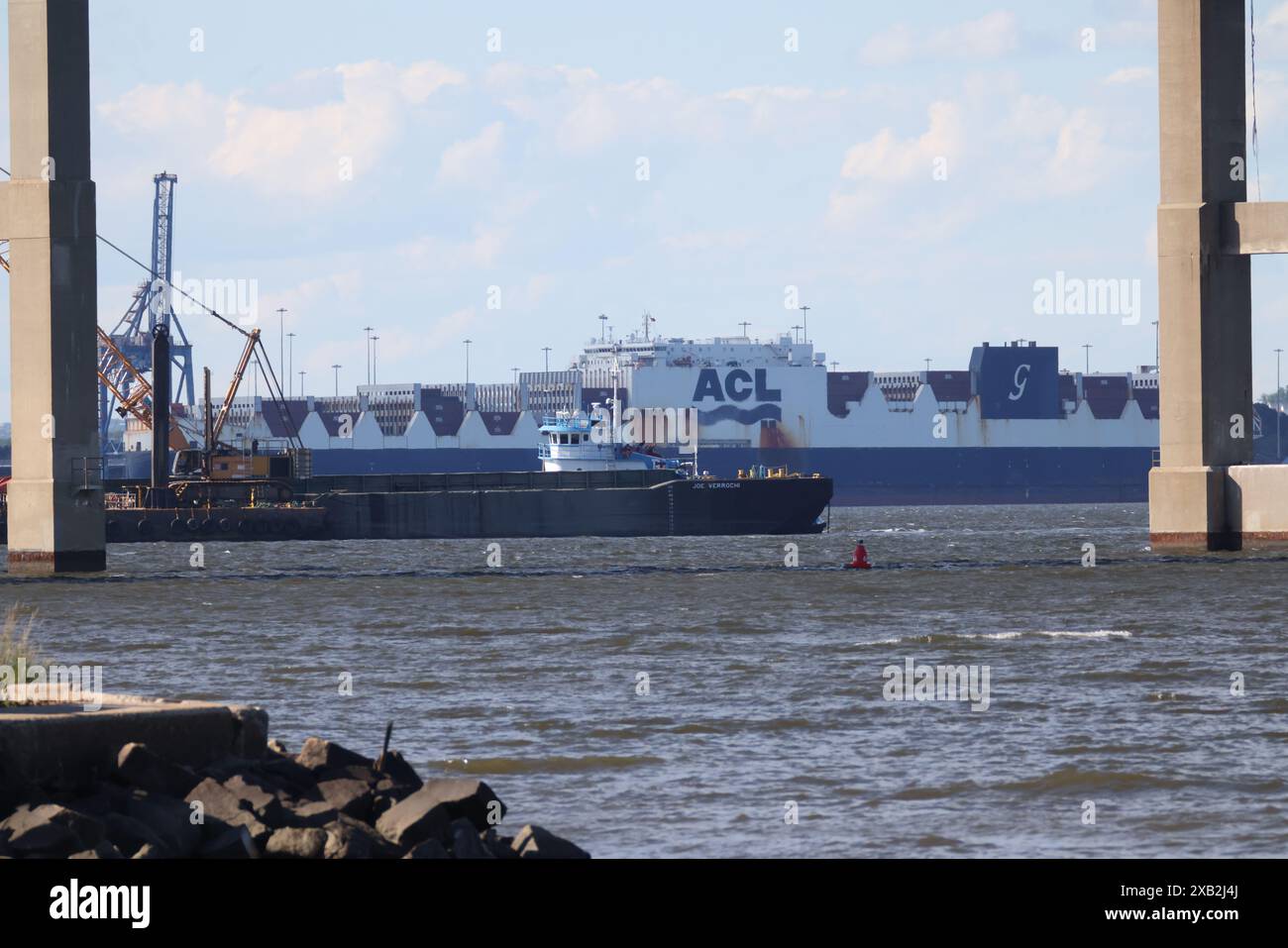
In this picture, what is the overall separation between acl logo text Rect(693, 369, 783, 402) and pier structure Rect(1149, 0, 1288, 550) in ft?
338

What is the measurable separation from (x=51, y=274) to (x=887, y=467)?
112284 millimetres

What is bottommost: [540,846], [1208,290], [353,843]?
[540,846]

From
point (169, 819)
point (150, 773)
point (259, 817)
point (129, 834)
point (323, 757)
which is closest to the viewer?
point (129, 834)

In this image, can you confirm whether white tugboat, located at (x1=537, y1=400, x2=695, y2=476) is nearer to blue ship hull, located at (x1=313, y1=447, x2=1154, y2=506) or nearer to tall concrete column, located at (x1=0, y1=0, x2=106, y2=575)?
tall concrete column, located at (x1=0, y1=0, x2=106, y2=575)

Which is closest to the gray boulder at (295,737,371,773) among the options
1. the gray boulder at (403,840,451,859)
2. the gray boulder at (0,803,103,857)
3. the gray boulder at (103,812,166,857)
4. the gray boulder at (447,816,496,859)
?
the gray boulder at (447,816,496,859)

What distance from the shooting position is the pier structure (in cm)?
5544

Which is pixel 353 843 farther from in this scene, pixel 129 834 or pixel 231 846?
pixel 129 834

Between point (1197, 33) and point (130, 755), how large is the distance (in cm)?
4912

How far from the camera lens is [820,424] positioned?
161125mm

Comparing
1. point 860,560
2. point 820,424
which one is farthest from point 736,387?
point 860,560

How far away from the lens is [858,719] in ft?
72.3

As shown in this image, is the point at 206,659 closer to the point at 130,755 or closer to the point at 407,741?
the point at 407,741

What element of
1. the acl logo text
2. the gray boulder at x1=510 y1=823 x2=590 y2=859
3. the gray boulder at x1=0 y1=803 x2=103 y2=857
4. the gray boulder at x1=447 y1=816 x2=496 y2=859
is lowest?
the gray boulder at x1=510 y1=823 x2=590 y2=859
